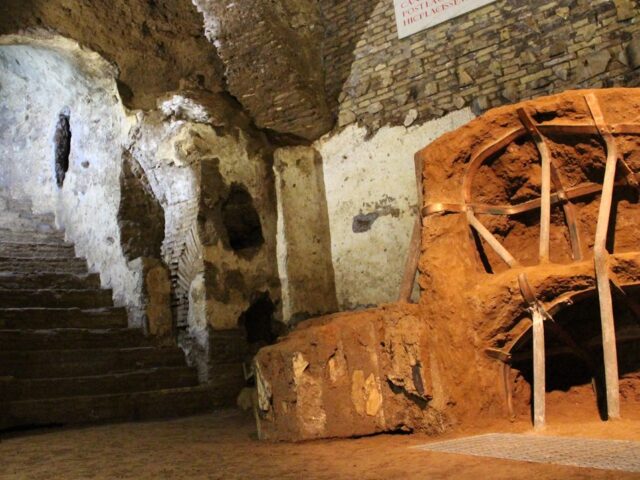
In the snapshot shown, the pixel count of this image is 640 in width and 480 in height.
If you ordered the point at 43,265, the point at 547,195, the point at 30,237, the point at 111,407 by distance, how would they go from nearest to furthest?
the point at 547,195, the point at 111,407, the point at 43,265, the point at 30,237

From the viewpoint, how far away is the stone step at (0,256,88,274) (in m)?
7.05

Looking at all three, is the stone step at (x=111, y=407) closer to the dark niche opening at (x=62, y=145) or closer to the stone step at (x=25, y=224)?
the stone step at (x=25, y=224)

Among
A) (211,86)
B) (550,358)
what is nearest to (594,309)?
(550,358)

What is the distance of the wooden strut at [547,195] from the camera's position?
362cm

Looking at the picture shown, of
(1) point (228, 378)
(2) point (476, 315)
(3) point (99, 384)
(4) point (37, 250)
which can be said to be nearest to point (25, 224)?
(4) point (37, 250)

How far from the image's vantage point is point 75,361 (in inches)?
218

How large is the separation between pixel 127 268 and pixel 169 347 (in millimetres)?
1111

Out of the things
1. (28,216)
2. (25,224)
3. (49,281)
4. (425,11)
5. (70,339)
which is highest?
(425,11)

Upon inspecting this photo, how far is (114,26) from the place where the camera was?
6.55 metres

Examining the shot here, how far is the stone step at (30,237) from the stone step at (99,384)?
3.36 metres

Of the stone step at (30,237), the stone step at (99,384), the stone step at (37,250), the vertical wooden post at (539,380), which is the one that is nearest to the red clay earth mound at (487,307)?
the vertical wooden post at (539,380)

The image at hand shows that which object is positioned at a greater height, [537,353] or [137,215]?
[137,215]

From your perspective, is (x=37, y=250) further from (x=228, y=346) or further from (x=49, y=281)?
(x=228, y=346)

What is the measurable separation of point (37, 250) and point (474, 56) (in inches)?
233
